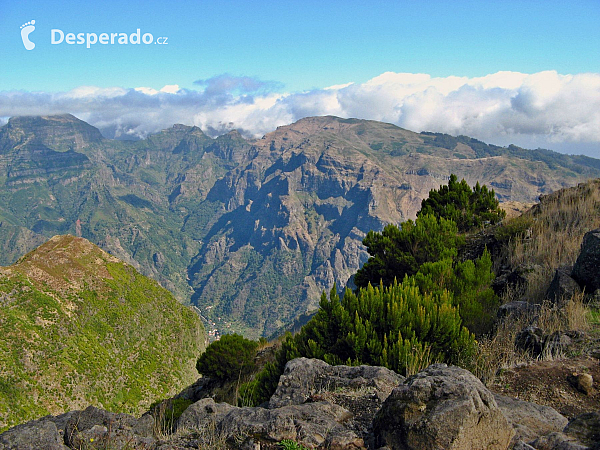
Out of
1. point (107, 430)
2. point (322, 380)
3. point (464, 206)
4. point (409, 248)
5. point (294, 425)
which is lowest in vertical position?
point (107, 430)

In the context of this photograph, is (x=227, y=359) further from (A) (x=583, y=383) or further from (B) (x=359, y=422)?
(A) (x=583, y=383)

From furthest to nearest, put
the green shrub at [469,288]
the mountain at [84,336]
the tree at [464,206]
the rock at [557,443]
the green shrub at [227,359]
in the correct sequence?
the mountain at [84,336], the green shrub at [227,359], the tree at [464,206], the green shrub at [469,288], the rock at [557,443]

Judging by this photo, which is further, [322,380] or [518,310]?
[518,310]

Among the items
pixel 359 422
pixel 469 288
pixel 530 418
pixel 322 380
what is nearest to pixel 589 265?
pixel 469 288

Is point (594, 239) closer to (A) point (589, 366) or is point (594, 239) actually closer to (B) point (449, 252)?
(A) point (589, 366)

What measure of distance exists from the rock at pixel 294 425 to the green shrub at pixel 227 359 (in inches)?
699

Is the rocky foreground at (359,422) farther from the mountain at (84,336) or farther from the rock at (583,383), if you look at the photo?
the mountain at (84,336)

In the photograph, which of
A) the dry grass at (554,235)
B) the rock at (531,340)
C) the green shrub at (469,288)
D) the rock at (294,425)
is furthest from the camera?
the dry grass at (554,235)

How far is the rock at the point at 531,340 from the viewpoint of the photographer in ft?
23.9

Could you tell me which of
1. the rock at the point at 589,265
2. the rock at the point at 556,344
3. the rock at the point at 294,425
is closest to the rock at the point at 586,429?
the rock at the point at 294,425

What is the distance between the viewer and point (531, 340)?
7520 mm

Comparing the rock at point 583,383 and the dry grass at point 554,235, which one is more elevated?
the dry grass at point 554,235

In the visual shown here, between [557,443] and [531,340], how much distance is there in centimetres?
439

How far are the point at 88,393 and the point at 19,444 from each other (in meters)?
74.2
